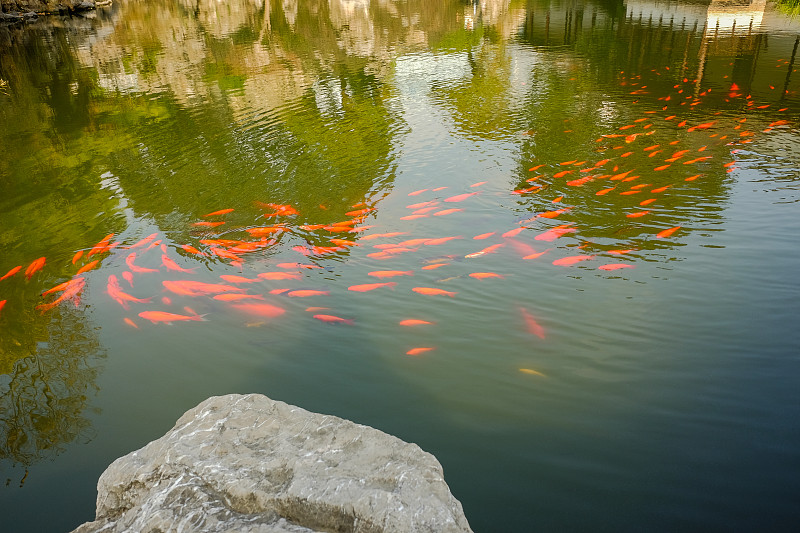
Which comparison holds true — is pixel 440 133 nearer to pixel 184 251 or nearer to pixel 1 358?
pixel 184 251

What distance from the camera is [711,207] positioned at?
7.34 metres

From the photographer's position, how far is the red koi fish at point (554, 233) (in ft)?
22.1

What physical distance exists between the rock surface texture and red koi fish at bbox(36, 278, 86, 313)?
13.6 ft

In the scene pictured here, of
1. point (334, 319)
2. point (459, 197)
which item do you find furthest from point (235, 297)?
point (459, 197)

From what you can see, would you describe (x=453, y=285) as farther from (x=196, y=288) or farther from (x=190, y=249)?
(x=190, y=249)

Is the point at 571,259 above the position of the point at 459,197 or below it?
below

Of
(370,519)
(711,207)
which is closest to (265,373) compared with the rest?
(370,519)

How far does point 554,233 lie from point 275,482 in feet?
17.7

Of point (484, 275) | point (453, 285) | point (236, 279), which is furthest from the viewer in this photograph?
point (236, 279)

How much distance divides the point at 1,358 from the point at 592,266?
6.47 meters

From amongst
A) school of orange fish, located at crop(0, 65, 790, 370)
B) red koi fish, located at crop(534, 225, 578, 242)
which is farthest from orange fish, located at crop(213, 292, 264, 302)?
red koi fish, located at crop(534, 225, 578, 242)

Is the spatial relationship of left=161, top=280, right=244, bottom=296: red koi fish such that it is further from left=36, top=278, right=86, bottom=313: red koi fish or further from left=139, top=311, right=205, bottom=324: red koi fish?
left=36, top=278, right=86, bottom=313: red koi fish

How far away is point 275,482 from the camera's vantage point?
2363 millimetres

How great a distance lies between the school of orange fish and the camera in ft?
19.2
